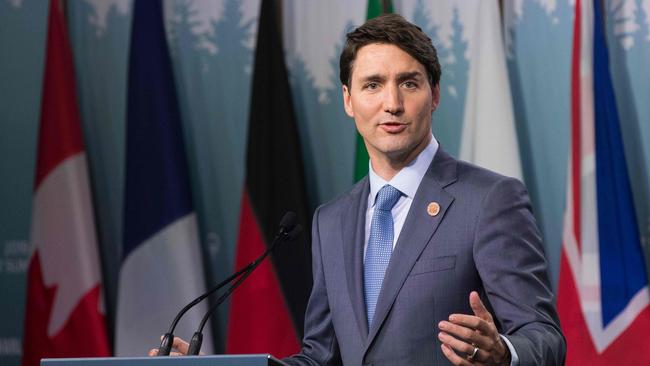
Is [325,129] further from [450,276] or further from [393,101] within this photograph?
[450,276]

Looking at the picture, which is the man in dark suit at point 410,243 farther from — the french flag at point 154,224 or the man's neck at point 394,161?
the french flag at point 154,224

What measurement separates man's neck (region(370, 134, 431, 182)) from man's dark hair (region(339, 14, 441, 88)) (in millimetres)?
176

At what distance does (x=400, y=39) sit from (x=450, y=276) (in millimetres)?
643

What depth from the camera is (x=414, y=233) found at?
250cm

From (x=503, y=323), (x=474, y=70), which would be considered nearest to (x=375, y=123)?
(x=503, y=323)

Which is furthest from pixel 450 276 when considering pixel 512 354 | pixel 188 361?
pixel 188 361

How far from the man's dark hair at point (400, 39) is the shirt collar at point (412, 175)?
0.19 metres

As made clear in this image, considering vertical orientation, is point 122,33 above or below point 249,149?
above

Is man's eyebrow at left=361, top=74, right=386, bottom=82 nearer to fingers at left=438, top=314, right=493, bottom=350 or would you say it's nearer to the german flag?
fingers at left=438, top=314, right=493, bottom=350

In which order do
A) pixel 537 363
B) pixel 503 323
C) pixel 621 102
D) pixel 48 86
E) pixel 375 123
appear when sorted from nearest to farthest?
pixel 537 363
pixel 503 323
pixel 375 123
pixel 621 102
pixel 48 86

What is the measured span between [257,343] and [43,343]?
1.00 meters

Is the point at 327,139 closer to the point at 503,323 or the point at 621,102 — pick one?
the point at 621,102

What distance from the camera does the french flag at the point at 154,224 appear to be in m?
4.60

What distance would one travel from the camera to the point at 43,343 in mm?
4590
